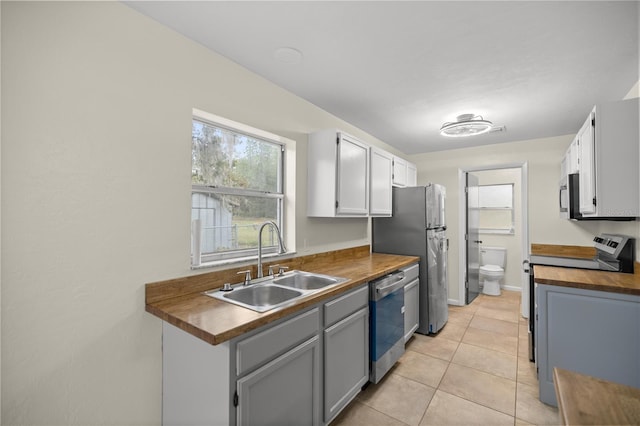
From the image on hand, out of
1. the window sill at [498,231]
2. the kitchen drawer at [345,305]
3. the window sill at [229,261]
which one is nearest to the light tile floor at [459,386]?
the kitchen drawer at [345,305]

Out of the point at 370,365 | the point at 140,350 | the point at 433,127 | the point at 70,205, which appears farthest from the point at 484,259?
the point at 70,205

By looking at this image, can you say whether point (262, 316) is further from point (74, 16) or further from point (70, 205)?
point (74, 16)

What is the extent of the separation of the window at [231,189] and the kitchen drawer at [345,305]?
0.74 m

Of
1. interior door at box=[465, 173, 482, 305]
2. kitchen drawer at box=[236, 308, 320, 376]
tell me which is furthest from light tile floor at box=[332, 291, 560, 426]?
interior door at box=[465, 173, 482, 305]

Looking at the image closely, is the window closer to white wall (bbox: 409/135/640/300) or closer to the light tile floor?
the light tile floor

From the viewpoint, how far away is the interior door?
4375 millimetres

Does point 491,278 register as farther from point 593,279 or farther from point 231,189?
point 231,189

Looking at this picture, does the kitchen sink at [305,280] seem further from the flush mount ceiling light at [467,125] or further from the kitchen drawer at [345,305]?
the flush mount ceiling light at [467,125]

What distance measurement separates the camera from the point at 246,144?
2217mm

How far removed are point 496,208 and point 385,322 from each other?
13.4 feet

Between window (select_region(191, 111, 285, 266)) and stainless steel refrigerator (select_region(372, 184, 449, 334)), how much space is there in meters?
1.63

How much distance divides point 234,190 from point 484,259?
4.86 meters

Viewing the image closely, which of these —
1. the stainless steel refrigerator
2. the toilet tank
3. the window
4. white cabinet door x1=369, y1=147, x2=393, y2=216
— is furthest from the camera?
the toilet tank

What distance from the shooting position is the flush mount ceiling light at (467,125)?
2.77 metres
